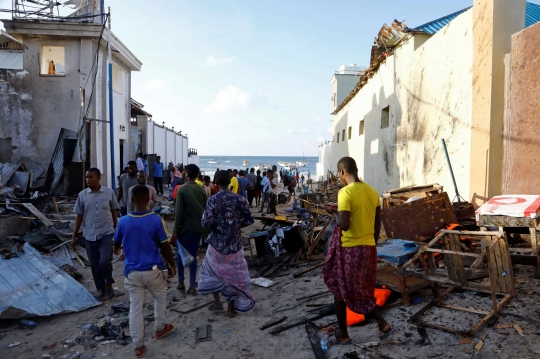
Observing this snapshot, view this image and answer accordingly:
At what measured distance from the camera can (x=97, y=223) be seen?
5.27m

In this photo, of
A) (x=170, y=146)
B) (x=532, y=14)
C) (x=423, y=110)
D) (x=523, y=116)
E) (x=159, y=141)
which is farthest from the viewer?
(x=170, y=146)

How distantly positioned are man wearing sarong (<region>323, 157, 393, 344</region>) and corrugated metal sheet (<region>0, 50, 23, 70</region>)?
13274 mm

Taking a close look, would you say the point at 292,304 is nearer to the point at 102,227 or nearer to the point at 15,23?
the point at 102,227

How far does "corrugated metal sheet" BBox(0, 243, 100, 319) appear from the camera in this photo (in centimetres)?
486

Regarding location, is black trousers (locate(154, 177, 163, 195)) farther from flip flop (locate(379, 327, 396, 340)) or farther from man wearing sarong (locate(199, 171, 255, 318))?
flip flop (locate(379, 327, 396, 340))

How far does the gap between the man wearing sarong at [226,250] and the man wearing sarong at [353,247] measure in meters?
1.44

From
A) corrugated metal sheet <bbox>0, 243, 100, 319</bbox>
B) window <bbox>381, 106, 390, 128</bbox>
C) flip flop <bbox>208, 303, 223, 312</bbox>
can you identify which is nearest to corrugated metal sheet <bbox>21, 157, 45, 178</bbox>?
corrugated metal sheet <bbox>0, 243, 100, 319</bbox>

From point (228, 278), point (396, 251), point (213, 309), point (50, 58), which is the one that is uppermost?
point (50, 58)

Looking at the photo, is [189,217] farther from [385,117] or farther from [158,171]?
[158,171]

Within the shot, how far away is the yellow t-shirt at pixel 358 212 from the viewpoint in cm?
343

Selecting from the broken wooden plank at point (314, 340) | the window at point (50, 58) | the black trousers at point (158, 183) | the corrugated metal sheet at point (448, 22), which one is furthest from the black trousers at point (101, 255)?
the black trousers at point (158, 183)

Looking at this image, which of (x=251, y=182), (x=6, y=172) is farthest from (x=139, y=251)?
(x=251, y=182)

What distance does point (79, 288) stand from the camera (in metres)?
5.46

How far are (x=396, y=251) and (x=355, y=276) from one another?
1465 millimetres
